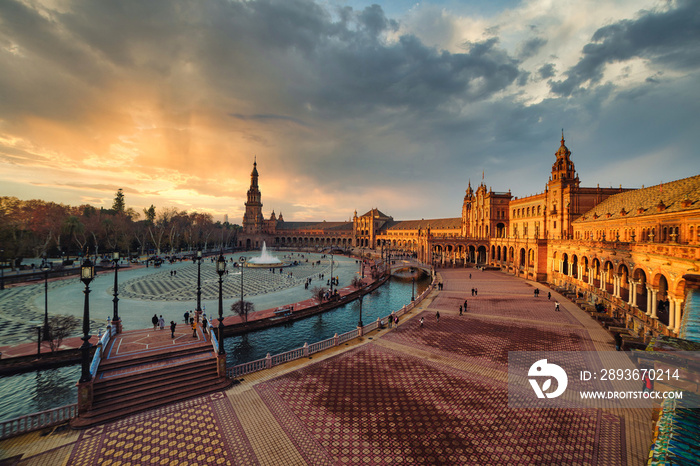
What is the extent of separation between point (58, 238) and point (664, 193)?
99613 mm

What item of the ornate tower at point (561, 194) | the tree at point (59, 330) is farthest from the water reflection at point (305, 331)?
the ornate tower at point (561, 194)

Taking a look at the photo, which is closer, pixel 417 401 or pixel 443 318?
pixel 417 401

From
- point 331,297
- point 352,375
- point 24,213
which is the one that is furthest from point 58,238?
point 352,375

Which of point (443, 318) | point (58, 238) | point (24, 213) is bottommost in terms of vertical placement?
point (443, 318)

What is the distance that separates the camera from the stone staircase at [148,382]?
1120 centimetres

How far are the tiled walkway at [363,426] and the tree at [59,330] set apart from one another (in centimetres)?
1040

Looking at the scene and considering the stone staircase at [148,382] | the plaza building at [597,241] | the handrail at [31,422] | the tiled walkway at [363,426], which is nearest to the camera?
the tiled walkway at [363,426]

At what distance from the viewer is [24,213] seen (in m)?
55.5

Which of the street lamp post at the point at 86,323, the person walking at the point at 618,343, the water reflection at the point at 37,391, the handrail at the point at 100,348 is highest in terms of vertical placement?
the street lamp post at the point at 86,323

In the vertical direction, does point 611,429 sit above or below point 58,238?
below

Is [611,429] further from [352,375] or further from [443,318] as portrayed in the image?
[443,318]

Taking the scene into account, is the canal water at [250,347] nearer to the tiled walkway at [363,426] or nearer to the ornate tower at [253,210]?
the tiled walkway at [363,426]

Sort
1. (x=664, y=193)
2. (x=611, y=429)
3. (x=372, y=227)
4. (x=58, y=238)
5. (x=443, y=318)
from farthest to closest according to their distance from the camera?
1. (x=372, y=227)
2. (x=58, y=238)
3. (x=664, y=193)
4. (x=443, y=318)
5. (x=611, y=429)

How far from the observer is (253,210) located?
5315 inches
